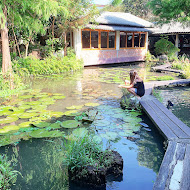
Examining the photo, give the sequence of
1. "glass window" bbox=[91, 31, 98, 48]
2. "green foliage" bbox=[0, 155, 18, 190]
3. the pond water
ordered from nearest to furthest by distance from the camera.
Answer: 1. "green foliage" bbox=[0, 155, 18, 190]
2. the pond water
3. "glass window" bbox=[91, 31, 98, 48]

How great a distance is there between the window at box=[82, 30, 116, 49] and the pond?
25.3 feet

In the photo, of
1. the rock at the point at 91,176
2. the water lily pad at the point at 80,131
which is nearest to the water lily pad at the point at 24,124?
the water lily pad at the point at 80,131

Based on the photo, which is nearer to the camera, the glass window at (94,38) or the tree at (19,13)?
the tree at (19,13)

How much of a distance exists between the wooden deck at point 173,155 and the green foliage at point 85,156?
2.35ft

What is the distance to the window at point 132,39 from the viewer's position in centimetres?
1611

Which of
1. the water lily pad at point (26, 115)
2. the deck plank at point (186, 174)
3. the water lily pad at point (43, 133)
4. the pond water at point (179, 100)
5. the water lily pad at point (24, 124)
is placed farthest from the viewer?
the pond water at point (179, 100)

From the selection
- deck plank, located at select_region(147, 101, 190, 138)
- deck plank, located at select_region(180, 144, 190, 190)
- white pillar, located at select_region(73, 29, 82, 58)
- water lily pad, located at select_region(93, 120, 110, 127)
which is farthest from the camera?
white pillar, located at select_region(73, 29, 82, 58)

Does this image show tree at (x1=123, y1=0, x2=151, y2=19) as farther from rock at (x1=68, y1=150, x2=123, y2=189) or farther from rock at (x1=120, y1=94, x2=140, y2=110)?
rock at (x1=68, y1=150, x2=123, y2=189)

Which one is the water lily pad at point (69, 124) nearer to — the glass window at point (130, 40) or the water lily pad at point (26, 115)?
the water lily pad at point (26, 115)

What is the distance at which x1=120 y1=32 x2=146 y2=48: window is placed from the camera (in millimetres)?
16109

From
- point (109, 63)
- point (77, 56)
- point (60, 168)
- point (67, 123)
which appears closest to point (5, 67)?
point (67, 123)

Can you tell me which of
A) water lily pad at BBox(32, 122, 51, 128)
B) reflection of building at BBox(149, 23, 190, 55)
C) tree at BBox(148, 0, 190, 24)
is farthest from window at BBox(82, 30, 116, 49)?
Answer: water lily pad at BBox(32, 122, 51, 128)

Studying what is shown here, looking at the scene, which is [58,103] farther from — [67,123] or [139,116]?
[139,116]

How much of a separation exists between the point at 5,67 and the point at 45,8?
91.5 inches
